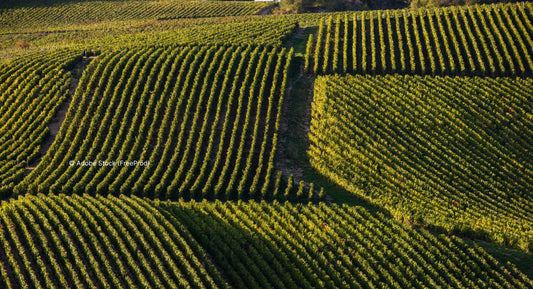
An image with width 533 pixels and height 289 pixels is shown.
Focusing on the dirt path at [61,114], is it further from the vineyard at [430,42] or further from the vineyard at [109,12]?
the vineyard at [109,12]

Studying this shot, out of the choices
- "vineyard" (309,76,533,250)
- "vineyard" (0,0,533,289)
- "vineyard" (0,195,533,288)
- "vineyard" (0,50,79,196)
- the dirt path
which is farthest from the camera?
the dirt path

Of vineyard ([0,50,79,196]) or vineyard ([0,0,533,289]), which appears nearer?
vineyard ([0,0,533,289])

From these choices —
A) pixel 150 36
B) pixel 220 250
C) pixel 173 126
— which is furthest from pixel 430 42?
pixel 220 250

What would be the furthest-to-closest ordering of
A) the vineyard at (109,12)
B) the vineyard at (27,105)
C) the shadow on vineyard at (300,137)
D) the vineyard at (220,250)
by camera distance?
the vineyard at (109,12)
the vineyard at (27,105)
the shadow on vineyard at (300,137)
the vineyard at (220,250)

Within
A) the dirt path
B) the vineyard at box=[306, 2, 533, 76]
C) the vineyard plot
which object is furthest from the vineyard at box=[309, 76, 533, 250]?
the dirt path

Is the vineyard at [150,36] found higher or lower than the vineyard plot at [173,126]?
higher

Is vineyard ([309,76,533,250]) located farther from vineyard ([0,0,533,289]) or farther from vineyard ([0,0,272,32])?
vineyard ([0,0,272,32])

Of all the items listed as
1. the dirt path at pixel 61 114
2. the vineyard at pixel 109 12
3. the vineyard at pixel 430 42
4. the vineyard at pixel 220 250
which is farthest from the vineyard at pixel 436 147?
the vineyard at pixel 109 12
